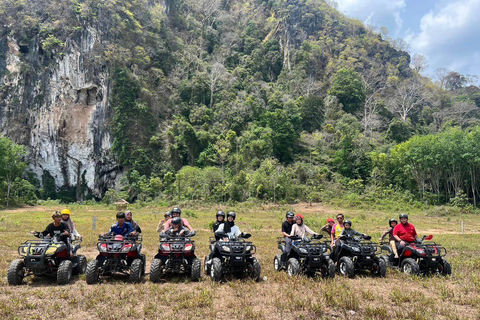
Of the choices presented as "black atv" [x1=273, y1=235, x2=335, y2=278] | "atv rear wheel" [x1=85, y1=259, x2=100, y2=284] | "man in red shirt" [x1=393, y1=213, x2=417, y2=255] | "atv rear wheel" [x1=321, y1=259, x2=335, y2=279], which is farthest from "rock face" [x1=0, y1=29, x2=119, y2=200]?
"man in red shirt" [x1=393, y1=213, x2=417, y2=255]

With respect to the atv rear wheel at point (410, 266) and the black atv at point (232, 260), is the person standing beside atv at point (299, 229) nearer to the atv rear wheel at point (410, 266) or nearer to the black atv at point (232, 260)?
the black atv at point (232, 260)

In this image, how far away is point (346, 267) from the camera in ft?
24.2

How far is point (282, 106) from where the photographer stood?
45.3 metres

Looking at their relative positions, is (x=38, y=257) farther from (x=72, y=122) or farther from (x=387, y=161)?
(x=72, y=122)

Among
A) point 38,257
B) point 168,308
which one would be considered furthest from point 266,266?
point 38,257

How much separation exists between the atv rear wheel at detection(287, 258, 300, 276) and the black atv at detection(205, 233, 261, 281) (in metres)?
0.79

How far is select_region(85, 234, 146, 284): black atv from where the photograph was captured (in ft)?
21.5

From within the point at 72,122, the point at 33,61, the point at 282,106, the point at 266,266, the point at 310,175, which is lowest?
the point at 266,266

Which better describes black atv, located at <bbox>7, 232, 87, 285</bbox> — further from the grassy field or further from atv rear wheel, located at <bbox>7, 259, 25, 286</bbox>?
the grassy field

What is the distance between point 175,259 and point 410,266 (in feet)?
18.5

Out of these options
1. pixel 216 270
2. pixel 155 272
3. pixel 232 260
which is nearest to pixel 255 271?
pixel 232 260

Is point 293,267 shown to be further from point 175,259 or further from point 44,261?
point 44,261

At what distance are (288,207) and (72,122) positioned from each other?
31.5 meters

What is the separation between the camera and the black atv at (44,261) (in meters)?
6.18
